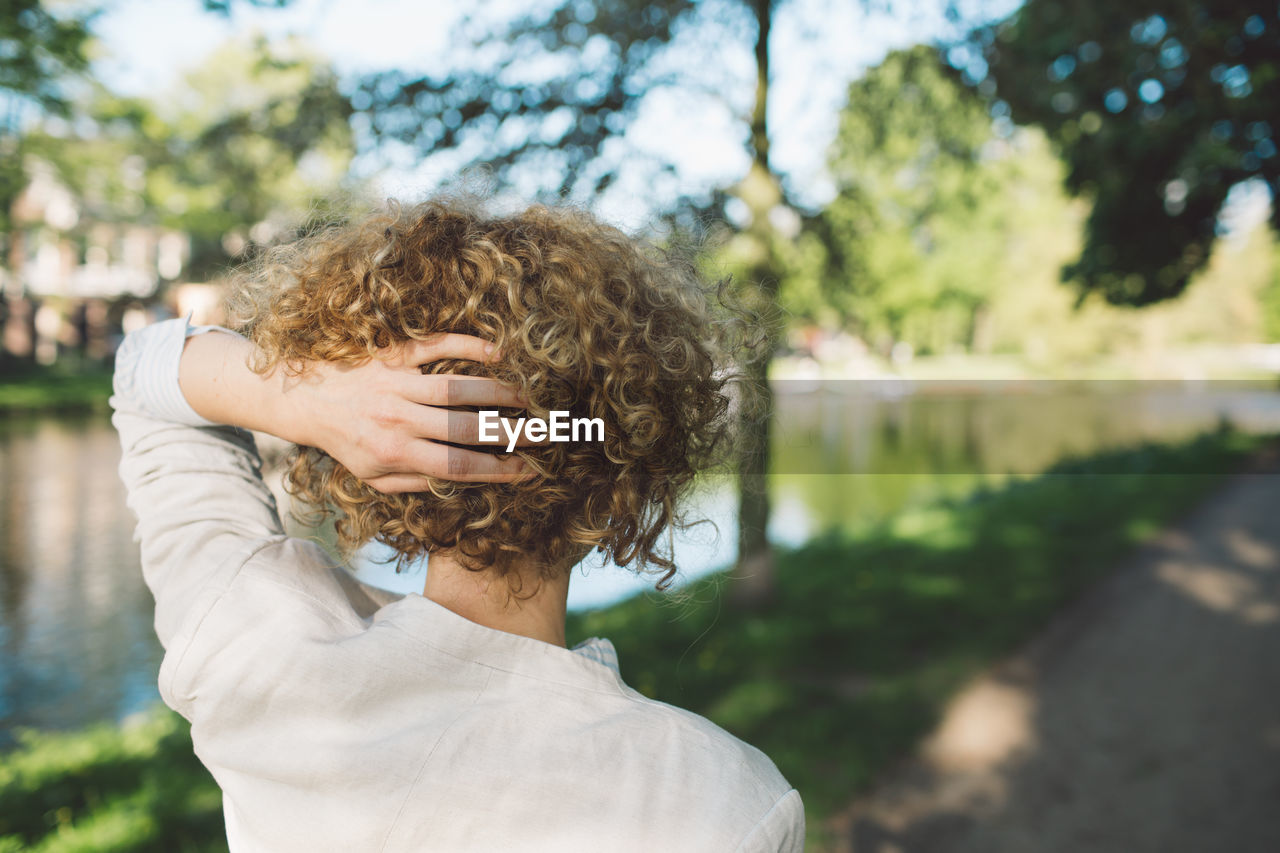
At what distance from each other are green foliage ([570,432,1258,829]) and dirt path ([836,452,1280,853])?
8.3 inches

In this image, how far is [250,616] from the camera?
3.27 feet

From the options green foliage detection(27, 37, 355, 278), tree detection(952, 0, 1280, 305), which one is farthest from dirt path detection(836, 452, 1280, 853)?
tree detection(952, 0, 1280, 305)

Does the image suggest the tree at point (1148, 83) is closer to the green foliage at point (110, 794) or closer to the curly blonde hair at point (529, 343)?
the curly blonde hair at point (529, 343)

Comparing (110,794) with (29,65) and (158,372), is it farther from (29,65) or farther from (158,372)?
(29,65)

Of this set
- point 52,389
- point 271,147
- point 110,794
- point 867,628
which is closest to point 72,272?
point 52,389

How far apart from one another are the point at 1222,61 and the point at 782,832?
7.60 meters

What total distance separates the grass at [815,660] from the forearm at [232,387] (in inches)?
25.9

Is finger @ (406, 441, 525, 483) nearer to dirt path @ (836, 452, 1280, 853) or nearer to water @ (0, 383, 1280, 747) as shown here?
water @ (0, 383, 1280, 747)

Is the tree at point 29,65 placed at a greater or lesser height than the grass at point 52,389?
greater

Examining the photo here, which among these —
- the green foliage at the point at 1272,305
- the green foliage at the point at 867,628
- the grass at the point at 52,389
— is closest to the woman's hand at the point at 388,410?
the green foliage at the point at 867,628

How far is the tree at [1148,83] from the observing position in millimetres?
4941

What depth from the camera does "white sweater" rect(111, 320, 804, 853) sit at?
888 millimetres

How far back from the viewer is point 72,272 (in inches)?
993

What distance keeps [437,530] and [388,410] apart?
0.59 ft
